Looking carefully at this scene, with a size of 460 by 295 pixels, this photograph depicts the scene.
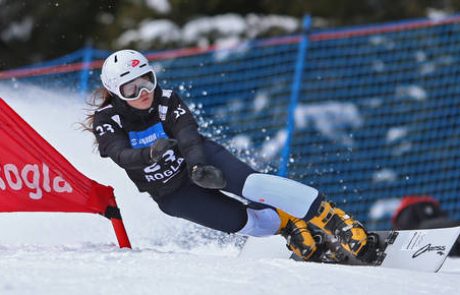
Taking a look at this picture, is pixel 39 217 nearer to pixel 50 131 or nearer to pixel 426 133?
pixel 50 131

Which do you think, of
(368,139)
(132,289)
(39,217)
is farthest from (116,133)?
(368,139)

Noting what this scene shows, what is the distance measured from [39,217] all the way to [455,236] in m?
3.16

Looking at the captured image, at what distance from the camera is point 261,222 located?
5.45 meters

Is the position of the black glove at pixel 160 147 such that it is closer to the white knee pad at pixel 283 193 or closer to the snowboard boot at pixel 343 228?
the white knee pad at pixel 283 193

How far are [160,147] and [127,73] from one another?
52 centimetres

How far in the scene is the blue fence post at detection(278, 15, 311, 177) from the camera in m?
7.75

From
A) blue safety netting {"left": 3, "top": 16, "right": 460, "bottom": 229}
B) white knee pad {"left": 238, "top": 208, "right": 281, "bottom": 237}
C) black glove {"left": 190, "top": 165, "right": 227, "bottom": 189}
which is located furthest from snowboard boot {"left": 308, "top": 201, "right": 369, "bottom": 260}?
blue safety netting {"left": 3, "top": 16, "right": 460, "bottom": 229}

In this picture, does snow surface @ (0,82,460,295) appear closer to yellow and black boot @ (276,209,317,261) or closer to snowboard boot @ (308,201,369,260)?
snowboard boot @ (308,201,369,260)

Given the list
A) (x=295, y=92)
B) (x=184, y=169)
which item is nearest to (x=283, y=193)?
(x=184, y=169)

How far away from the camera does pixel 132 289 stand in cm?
376

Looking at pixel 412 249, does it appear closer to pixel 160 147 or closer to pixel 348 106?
pixel 160 147

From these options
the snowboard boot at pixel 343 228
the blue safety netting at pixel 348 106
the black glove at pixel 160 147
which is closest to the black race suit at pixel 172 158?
the black glove at pixel 160 147

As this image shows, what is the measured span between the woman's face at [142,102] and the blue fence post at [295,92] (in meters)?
2.60

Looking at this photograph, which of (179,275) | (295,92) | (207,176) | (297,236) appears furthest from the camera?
(295,92)
